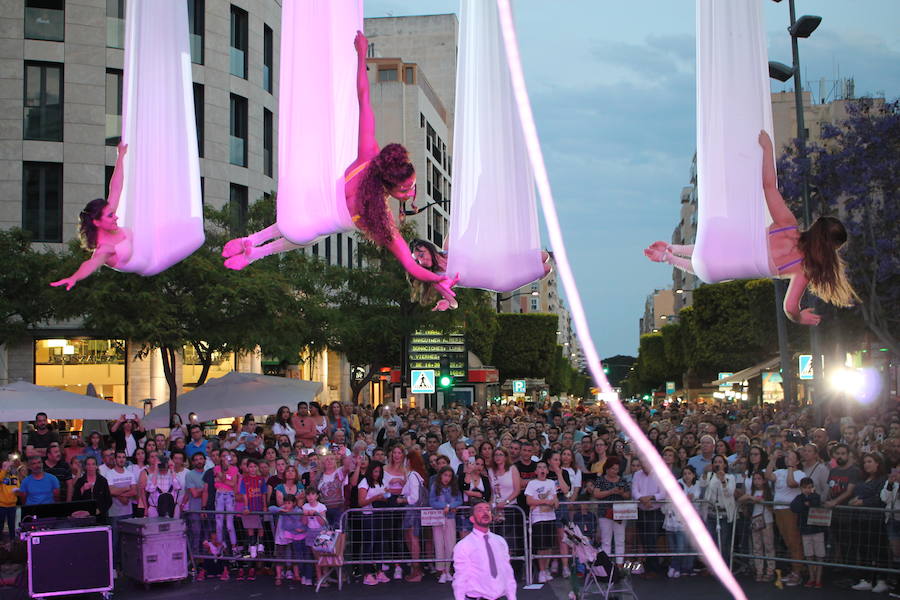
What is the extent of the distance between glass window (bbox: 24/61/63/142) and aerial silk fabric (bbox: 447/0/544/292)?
2388 cm

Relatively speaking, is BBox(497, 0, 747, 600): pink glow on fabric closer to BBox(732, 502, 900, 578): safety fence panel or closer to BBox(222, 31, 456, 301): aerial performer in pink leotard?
BBox(222, 31, 456, 301): aerial performer in pink leotard

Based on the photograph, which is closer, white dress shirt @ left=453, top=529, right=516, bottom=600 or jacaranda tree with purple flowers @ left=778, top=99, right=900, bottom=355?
white dress shirt @ left=453, top=529, right=516, bottom=600

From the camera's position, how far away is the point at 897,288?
2452 cm

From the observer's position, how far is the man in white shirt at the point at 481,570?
847 centimetres

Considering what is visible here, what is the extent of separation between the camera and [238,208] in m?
27.9

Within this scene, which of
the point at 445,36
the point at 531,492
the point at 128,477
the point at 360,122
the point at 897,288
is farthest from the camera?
the point at 445,36

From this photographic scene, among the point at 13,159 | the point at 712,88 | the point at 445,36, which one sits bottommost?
the point at 712,88

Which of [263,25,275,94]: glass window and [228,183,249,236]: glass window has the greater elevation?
[263,25,275,94]: glass window

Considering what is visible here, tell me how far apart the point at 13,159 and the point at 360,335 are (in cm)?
1051

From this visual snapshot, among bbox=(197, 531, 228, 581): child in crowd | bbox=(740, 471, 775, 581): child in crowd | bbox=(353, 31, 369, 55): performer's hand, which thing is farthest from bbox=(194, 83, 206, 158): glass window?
bbox=(353, 31, 369, 55): performer's hand

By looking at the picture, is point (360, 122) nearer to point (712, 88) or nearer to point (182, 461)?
point (712, 88)

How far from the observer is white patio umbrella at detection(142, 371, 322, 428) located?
2012cm

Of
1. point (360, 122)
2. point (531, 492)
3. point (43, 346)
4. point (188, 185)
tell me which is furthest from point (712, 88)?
point (43, 346)

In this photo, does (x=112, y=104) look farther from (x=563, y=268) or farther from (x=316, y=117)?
(x=563, y=268)
